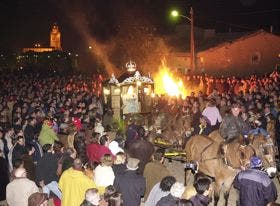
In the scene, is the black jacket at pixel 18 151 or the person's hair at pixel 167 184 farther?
the black jacket at pixel 18 151

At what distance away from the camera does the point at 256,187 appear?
7238 mm

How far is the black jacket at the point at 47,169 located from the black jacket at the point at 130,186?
6.28 ft

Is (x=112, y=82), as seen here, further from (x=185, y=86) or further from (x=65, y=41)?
(x=65, y=41)

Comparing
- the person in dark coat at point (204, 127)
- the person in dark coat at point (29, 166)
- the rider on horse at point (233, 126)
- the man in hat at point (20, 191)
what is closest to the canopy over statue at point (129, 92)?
the person in dark coat at point (204, 127)

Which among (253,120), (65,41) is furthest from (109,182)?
(65,41)

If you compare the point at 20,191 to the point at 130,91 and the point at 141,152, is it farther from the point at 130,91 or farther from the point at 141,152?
the point at 130,91

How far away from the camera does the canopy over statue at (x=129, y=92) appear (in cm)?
1966

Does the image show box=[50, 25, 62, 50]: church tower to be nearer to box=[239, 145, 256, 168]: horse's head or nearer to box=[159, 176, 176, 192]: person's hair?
box=[239, 145, 256, 168]: horse's head

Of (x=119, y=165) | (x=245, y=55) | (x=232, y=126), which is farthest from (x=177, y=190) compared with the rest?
(x=245, y=55)

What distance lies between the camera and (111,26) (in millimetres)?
46688

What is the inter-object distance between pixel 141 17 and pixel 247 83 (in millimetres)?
18379

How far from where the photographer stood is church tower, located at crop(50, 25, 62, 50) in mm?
82875

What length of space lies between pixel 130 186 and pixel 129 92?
39.9 ft

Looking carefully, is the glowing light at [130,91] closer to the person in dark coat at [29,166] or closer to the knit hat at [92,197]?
the person in dark coat at [29,166]
